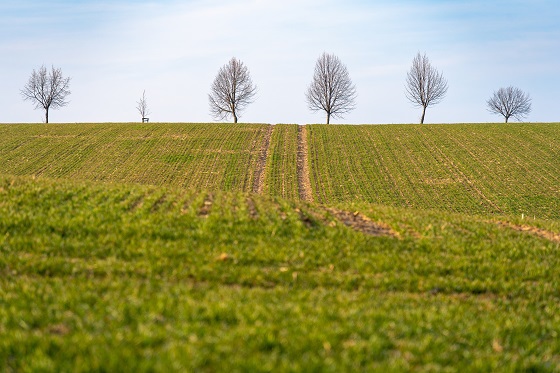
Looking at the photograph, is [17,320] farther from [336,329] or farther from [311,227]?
[311,227]

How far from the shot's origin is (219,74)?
99625mm

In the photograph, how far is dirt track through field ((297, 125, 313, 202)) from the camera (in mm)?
44031

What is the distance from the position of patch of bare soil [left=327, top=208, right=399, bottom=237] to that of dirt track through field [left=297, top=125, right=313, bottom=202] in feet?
69.7

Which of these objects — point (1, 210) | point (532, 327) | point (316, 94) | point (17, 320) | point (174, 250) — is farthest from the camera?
point (316, 94)

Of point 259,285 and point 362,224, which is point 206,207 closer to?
point 362,224

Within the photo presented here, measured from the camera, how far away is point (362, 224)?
1884 centimetres

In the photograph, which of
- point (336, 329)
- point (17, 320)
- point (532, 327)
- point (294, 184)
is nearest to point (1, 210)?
point (17, 320)

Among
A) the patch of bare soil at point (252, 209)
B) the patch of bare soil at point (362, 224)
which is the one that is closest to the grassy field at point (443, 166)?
the patch of bare soil at point (362, 224)

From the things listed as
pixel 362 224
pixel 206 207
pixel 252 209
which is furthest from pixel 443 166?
pixel 206 207

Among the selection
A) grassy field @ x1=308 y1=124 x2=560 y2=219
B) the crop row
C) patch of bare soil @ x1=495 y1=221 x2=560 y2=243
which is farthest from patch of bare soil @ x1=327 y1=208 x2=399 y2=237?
the crop row

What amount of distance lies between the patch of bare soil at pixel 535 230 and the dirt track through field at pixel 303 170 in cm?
2131

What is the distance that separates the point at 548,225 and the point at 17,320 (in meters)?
20.8

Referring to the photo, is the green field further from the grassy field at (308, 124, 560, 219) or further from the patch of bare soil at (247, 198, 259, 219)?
the grassy field at (308, 124, 560, 219)

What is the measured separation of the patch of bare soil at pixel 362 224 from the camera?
17764 millimetres
